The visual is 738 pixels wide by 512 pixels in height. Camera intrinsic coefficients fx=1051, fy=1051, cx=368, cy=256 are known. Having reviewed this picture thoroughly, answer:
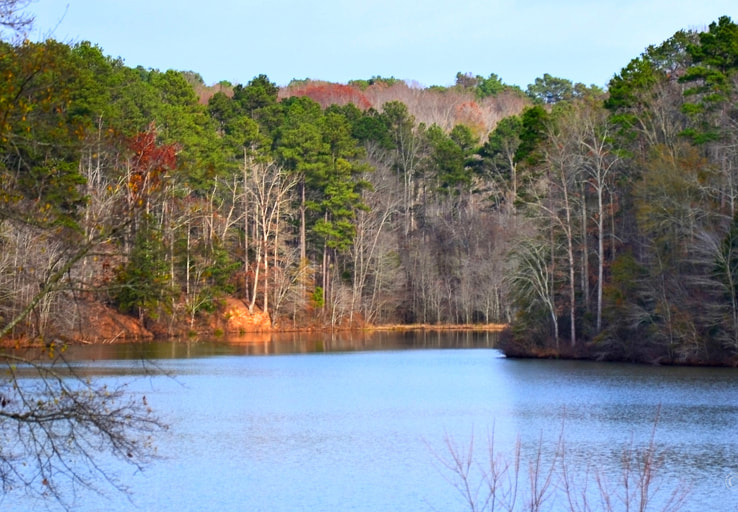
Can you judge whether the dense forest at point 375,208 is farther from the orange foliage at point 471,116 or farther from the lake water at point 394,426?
the orange foliage at point 471,116

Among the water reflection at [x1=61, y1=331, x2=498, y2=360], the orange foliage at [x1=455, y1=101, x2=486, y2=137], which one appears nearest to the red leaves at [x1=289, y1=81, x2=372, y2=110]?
the orange foliage at [x1=455, y1=101, x2=486, y2=137]

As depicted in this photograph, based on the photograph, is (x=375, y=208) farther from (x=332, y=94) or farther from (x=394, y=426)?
(x=394, y=426)

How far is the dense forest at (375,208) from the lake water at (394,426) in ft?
6.65

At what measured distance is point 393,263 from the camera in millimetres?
72750

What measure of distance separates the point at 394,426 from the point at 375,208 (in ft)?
169

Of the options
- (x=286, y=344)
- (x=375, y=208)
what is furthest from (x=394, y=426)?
(x=375, y=208)

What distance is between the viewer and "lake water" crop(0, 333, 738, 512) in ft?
55.1

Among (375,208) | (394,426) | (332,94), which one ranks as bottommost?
(394,426)

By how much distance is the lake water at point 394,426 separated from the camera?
16781mm

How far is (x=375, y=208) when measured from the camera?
74938 millimetres

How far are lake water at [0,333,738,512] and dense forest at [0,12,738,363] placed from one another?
2.03 m

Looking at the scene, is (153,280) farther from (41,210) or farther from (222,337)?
(222,337)

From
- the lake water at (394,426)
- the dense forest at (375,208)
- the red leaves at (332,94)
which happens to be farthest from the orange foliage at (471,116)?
the lake water at (394,426)

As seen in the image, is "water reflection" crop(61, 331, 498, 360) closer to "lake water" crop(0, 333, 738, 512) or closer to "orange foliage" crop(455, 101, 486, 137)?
"lake water" crop(0, 333, 738, 512)
